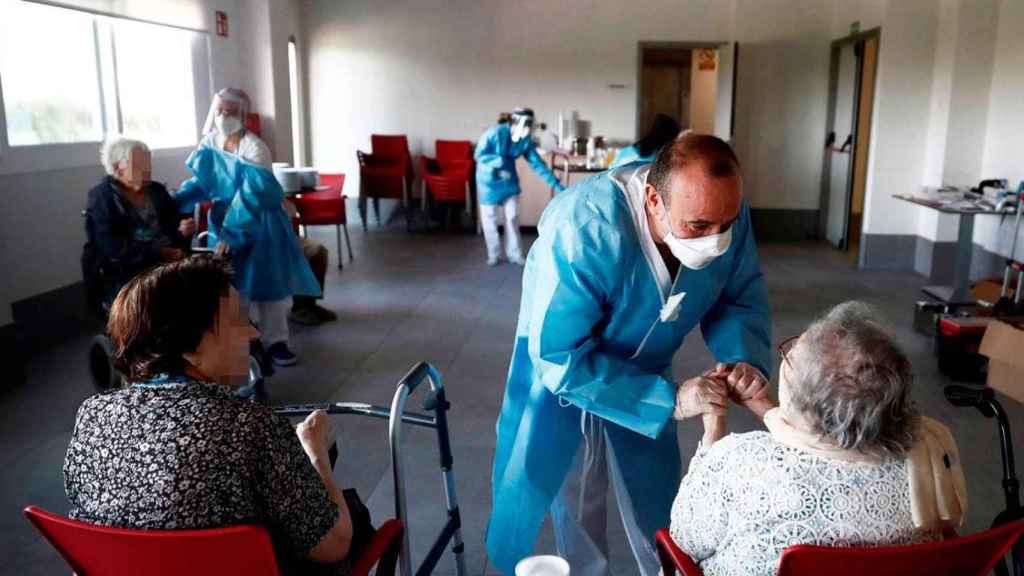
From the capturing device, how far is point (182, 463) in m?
1.22

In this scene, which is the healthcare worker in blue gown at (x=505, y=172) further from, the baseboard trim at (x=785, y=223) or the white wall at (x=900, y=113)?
the baseboard trim at (x=785, y=223)

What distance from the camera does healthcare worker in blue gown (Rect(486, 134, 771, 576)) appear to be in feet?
5.07

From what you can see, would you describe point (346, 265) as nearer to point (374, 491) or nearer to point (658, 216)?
point (374, 491)

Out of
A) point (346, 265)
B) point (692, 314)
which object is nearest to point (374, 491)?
point (692, 314)

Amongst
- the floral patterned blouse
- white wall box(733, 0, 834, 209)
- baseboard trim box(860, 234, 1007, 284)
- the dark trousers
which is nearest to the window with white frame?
the dark trousers

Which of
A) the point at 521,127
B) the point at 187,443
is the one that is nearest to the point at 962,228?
the point at 521,127

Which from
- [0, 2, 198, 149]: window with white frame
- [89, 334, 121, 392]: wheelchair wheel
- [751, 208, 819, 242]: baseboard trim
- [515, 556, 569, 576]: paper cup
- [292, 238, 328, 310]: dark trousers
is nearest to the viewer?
[515, 556, 569, 576]: paper cup

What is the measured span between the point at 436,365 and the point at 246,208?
1.27 m

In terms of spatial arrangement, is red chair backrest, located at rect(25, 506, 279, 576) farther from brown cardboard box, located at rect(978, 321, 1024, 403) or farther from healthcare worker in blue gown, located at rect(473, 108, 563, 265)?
healthcare worker in blue gown, located at rect(473, 108, 563, 265)

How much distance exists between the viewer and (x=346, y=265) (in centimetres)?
725

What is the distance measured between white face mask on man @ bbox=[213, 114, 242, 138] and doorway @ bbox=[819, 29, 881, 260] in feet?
18.9

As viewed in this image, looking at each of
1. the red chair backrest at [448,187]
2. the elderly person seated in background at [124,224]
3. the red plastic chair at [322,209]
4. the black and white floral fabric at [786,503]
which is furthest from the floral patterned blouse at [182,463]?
the red chair backrest at [448,187]

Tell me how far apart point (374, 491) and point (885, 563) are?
212 cm

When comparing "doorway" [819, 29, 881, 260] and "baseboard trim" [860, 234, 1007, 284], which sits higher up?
"doorway" [819, 29, 881, 260]
